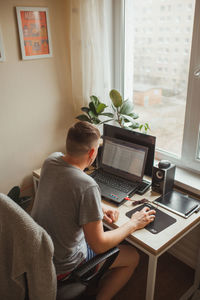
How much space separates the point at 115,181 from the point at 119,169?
97mm

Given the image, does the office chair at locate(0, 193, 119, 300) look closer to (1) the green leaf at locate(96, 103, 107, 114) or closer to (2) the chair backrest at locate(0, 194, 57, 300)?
(2) the chair backrest at locate(0, 194, 57, 300)

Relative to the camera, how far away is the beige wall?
197 cm

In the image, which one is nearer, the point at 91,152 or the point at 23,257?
the point at 23,257

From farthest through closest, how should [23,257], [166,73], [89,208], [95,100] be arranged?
1. [95,100]
2. [166,73]
3. [89,208]
4. [23,257]

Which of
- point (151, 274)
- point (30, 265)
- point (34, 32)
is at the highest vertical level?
point (34, 32)

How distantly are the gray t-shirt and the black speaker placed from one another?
0.57 metres

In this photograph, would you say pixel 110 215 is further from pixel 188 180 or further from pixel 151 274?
pixel 188 180

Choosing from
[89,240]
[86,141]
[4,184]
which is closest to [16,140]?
[4,184]

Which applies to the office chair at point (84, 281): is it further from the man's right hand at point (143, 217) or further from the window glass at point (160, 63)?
the window glass at point (160, 63)

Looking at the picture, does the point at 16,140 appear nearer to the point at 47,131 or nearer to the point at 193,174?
the point at 47,131

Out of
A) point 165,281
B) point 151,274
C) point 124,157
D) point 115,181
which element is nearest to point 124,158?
point 124,157

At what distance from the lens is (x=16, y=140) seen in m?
2.14

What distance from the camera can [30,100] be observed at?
7.04ft

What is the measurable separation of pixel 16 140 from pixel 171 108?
47.0 inches
